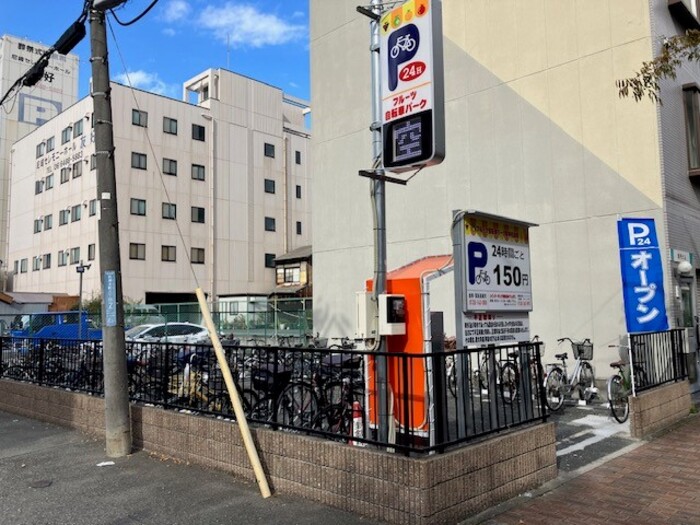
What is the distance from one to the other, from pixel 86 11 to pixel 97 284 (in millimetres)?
36642

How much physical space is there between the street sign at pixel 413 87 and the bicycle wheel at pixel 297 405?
2406mm

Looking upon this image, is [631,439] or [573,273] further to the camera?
[573,273]

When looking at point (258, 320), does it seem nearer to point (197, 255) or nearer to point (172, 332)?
point (172, 332)

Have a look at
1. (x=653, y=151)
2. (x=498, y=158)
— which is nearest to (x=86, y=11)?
(x=498, y=158)

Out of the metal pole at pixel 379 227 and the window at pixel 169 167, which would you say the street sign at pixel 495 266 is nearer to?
the metal pole at pixel 379 227

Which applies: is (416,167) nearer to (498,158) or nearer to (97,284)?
(498,158)

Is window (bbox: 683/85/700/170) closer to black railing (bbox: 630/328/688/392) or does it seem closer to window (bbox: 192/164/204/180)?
black railing (bbox: 630/328/688/392)

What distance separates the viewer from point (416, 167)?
5.21 meters

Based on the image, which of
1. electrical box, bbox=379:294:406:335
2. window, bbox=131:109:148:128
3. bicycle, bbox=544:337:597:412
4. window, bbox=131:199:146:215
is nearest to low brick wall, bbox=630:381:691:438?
bicycle, bbox=544:337:597:412

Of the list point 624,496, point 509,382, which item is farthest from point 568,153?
point 624,496

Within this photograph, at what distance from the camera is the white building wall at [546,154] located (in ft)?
37.1

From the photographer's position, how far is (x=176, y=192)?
1731 inches

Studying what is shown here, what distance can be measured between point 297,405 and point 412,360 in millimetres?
1573

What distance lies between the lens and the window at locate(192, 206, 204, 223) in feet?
148
